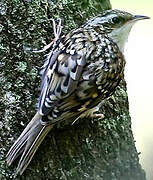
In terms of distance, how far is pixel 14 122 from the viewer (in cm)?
235

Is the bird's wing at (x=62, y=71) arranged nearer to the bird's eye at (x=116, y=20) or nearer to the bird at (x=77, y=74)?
the bird at (x=77, y=74)

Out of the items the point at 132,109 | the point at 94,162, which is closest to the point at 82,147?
the point at 94,162

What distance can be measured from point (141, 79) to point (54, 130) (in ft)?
8.85

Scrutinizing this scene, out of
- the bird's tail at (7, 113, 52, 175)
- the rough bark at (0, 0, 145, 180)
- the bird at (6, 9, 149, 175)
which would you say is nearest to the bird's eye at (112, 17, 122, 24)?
the bird at (6, 9, 149, 175)

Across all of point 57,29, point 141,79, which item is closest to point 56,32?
point 57,29

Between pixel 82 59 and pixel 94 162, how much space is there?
364 millimetres

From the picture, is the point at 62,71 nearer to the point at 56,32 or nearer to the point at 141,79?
the point at 56,32

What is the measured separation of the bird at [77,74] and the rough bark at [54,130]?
28 mm

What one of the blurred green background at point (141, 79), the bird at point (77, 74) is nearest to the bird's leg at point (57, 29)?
the bird at point (77, 74)

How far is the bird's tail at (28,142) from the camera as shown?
90.7 inches

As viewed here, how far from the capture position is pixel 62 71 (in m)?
2.49

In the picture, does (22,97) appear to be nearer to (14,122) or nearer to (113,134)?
(14,122)

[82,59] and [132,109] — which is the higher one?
[82,59]

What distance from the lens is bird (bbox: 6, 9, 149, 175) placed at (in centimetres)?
239
